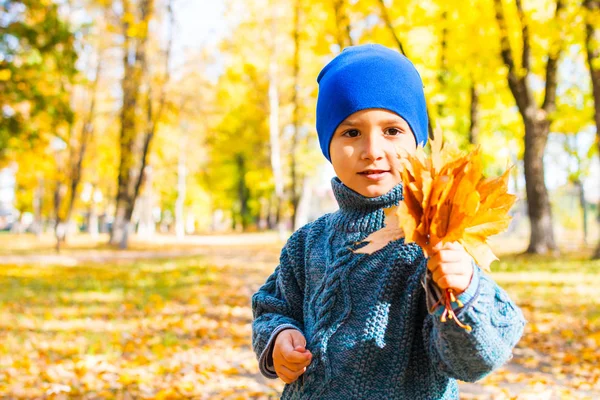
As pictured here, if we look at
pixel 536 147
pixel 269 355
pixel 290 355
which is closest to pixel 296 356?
pixel 290 355

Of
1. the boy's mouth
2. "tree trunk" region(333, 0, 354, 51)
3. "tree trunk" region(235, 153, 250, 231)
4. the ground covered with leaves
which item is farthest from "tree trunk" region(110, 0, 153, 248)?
the boy's mouth

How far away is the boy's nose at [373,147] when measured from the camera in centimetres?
164

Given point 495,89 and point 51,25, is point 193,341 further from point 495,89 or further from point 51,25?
point 495,89

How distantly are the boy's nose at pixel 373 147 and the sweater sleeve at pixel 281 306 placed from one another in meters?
0.47

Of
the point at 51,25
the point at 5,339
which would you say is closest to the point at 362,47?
the point at 5,339

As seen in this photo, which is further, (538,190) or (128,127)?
(128,127)

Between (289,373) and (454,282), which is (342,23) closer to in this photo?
(289,373)

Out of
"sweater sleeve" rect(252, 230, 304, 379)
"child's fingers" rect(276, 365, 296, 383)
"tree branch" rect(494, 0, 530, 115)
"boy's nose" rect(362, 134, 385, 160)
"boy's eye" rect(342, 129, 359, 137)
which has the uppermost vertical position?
"tree branch" rect(494, 0, 530, 115)

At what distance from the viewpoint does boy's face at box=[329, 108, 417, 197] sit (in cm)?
165

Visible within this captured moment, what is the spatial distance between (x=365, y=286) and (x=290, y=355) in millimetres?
303

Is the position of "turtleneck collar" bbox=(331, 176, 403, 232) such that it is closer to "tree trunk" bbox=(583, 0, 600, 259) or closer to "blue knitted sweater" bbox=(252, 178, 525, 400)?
"blue knitted sweater" bbox=(252, 178, 525, 400)

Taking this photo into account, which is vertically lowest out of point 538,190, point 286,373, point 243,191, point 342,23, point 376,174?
point 286,373

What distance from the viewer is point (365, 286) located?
1644 mm

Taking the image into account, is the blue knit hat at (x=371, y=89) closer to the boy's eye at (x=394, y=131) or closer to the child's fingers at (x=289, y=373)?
the boy's eye at (x=394, y=131)
